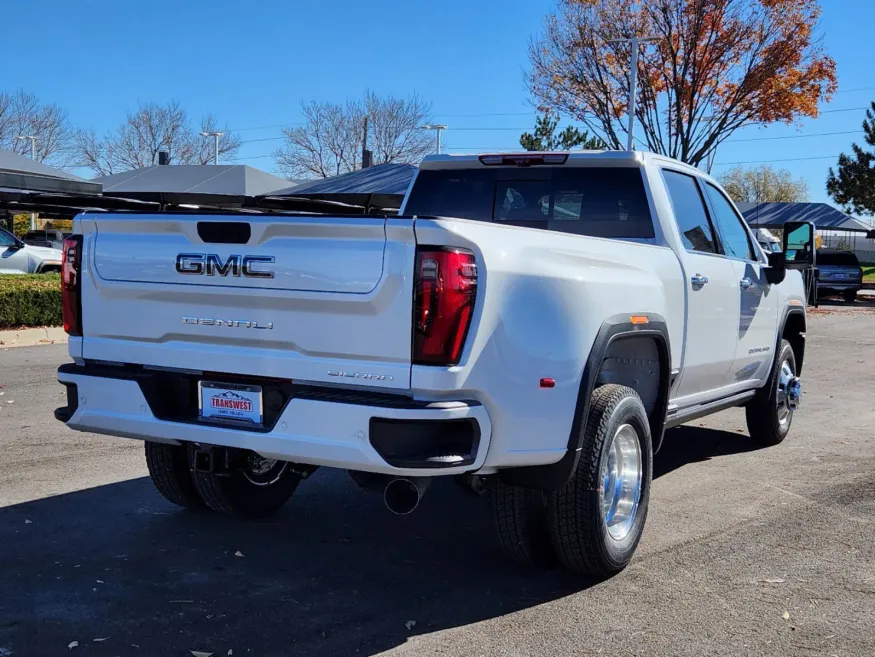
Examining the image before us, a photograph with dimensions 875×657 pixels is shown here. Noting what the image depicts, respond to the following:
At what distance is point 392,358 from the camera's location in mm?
3635

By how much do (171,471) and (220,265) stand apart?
1.60 metres

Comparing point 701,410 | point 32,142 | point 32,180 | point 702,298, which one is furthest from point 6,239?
point 32,142

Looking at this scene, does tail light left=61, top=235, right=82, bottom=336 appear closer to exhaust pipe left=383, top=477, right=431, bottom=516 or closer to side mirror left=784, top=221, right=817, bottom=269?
exhaust pipe left=383, top=477, right=431, bottom=516

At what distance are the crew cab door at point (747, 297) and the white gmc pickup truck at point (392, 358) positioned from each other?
1041 millimetres

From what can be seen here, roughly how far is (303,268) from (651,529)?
2.58 m

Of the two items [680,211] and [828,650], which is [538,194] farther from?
[828,650]

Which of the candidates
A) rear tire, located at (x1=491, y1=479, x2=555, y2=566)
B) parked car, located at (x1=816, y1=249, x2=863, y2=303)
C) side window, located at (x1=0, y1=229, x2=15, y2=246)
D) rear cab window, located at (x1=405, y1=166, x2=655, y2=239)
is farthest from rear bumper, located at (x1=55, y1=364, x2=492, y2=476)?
parked car, located at (x1=816, y1=249, x2=863, y2=303)

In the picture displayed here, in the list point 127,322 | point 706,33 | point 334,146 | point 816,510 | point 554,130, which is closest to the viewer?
point 127,322

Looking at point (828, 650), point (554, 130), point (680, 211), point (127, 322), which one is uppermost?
point (554, 130)

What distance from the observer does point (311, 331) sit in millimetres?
3777

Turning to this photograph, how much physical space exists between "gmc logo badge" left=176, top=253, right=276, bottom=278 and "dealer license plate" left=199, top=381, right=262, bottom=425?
17.9 inches

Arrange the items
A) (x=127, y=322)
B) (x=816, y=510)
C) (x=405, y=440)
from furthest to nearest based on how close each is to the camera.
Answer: (x=816, y=510)
(x=127, y=322)
(x=405, y=440)

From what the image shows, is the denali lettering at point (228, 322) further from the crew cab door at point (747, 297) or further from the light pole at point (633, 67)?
the light pole at point (633, 67)

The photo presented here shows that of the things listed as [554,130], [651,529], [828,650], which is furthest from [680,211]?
[554,130]
